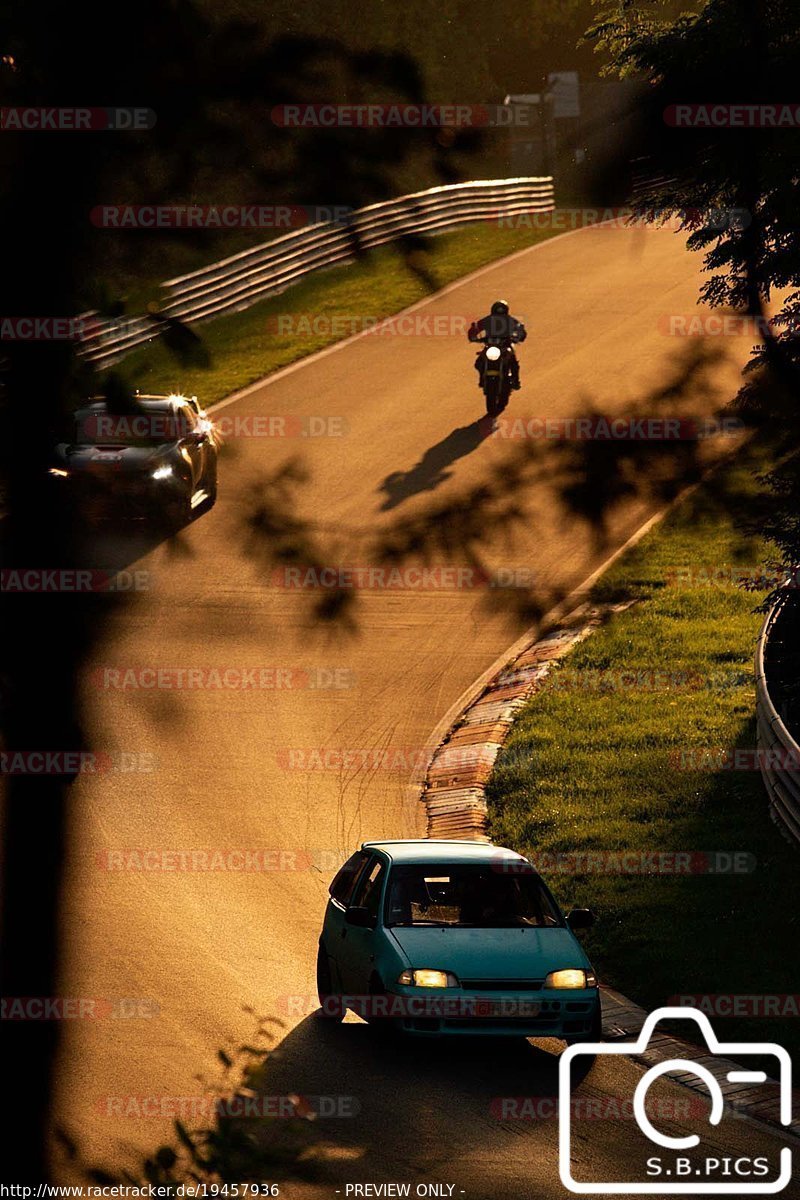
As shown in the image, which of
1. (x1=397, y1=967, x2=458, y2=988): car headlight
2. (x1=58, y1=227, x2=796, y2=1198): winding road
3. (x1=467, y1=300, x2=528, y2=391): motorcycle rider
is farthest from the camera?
(x1=467, y1=300, x2=528, y2=391): motorcycle rider

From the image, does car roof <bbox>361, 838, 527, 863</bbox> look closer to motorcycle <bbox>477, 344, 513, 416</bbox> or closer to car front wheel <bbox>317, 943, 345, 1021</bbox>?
car front wheel <bbox>317, 943, 345, 1021</bbox>

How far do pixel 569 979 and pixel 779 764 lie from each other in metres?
5.38

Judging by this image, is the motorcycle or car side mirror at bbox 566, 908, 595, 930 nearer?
car side mirror at bbox 566, 908, 595, 930

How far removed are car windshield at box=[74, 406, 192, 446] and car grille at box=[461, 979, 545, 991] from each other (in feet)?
26.0

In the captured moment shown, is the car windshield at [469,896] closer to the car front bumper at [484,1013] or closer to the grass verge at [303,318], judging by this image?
the car front bumper at [484,1013]

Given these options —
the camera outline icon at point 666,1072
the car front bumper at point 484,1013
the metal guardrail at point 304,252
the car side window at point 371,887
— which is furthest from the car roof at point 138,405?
the car side window at point 371,887

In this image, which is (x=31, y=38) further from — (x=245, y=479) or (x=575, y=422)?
(x=575, y=422)

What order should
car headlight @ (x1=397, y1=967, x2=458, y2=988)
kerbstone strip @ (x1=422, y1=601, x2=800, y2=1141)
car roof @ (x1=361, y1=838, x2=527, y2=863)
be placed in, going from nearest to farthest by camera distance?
kerbstone strip @ (x1=422, y1=601, x2=800, y2=1141), car headlight @ (x1=397, y1=967, x2=458, y2=988), car roof @ (x1=361, y1=838, x2=527, y2=863)

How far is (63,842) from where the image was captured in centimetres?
355

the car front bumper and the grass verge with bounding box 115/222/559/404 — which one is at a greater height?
the grass verge with bounding box 115/222/559/404

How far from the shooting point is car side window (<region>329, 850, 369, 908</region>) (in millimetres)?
13016

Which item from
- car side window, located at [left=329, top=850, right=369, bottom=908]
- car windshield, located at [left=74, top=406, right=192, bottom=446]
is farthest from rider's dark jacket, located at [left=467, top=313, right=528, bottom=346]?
car windshield, located at [left=74, top=406, right=192, bottom=446]

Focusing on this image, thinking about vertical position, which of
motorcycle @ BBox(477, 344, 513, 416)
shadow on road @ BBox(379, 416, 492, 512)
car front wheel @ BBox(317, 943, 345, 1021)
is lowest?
car front wheel @ BBox(317, 943, 345, 1021)

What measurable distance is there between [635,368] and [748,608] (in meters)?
8.67
